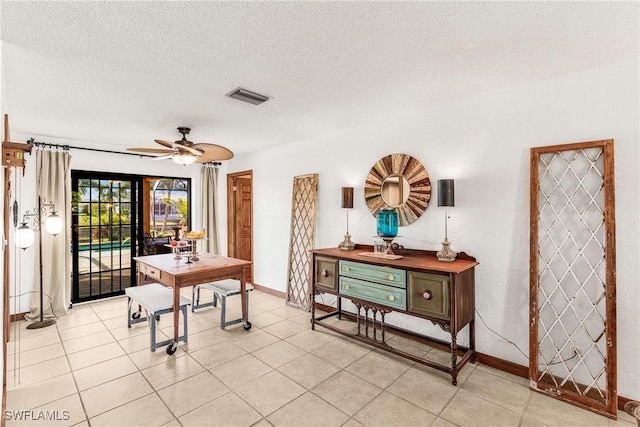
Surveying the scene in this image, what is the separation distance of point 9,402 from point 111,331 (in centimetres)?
127

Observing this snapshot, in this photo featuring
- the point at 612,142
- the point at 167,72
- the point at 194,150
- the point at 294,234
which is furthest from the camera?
the point at 294,234

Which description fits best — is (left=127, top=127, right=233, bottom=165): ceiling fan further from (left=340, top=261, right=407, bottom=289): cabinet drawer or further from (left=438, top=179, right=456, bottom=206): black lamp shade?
→ (left=438, top=179, right=456, bottom=206): black lamp shade

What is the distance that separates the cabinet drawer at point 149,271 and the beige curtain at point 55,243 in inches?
51.6

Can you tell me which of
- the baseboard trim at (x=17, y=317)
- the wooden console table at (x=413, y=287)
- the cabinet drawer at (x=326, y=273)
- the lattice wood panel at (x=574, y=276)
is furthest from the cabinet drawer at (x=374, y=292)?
the baseboard trim at (x=17, y=317)

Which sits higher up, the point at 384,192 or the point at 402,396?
the point at 384,192

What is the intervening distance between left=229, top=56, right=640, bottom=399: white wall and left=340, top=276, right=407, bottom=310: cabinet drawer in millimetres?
615

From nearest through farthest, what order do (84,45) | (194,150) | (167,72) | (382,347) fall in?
(84,45), (167,72), (382,347), (194,150)

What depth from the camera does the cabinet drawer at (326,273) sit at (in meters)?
3.23

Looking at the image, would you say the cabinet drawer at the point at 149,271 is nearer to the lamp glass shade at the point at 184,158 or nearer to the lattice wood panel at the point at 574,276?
the lamp glass shade at the point at 184,158

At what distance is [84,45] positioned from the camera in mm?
1865

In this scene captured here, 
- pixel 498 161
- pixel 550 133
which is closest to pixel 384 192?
pixel 498 161

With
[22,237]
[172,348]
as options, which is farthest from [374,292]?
[22,237]

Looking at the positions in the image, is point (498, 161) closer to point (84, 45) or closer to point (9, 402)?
point (84, 45)

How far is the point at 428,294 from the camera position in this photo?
248cm
